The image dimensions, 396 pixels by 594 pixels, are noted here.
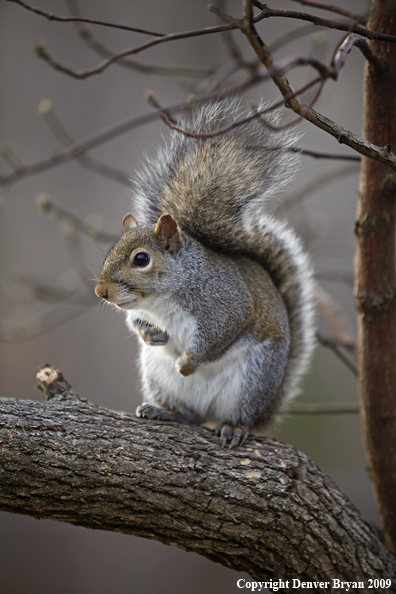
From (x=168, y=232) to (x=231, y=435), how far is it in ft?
2.43

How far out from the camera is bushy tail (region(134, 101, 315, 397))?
1.81m

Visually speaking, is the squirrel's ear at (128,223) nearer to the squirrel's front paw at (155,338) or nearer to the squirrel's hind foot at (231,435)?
the squirrel's front paw at (155,338)

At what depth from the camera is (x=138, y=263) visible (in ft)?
5.91

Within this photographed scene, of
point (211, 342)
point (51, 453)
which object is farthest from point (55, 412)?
point (211, 342)

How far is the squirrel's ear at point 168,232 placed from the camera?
181 cm

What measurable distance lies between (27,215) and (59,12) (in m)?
2.17

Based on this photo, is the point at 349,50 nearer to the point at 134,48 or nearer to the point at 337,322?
the point at 134,48

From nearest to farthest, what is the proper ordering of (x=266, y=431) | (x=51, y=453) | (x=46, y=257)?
(x=51, y=453) → (x=266, y=431) → (x=46, y=257)

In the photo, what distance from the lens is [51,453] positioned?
4.60ft

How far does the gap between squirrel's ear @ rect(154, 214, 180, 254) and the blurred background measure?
239cm

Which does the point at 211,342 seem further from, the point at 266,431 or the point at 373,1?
the point at 373,1

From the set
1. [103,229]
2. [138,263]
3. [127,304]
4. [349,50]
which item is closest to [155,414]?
[127,304]

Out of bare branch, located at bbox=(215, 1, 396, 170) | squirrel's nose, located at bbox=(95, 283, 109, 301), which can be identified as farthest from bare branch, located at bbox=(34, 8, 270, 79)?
squirrel's nose, located at bbox=(95, 283, 109, 301)

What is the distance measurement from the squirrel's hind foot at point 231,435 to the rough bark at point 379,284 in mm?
515
